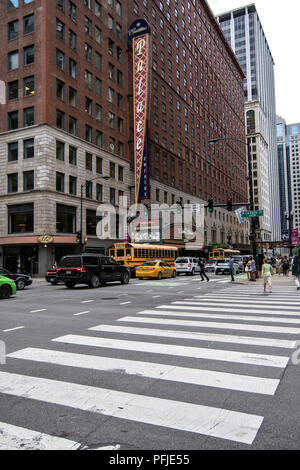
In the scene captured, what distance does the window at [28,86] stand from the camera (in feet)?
121

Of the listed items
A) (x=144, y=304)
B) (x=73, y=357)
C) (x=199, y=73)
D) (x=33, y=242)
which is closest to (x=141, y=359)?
(x=73, y=357)

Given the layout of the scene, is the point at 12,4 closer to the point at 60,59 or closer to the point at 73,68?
the point at 60,59

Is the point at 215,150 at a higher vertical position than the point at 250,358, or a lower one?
higher

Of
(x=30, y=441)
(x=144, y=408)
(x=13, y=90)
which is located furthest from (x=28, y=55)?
(x=30, y=441)

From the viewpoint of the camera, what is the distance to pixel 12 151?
123 feet

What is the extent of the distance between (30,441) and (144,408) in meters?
1.23

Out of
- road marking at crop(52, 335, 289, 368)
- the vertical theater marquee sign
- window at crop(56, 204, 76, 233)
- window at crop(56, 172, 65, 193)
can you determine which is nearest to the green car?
road marking at crop(52, 335, 289, 368)

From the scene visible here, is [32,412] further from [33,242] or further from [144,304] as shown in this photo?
[33,242]

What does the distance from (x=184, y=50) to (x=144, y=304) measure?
6957 cm

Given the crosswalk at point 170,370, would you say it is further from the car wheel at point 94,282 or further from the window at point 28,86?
the window at point 28,86

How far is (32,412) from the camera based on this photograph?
3.88 metres

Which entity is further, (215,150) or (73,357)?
(215,150)

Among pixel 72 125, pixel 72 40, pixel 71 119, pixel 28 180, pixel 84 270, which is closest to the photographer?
pixel 84 270
